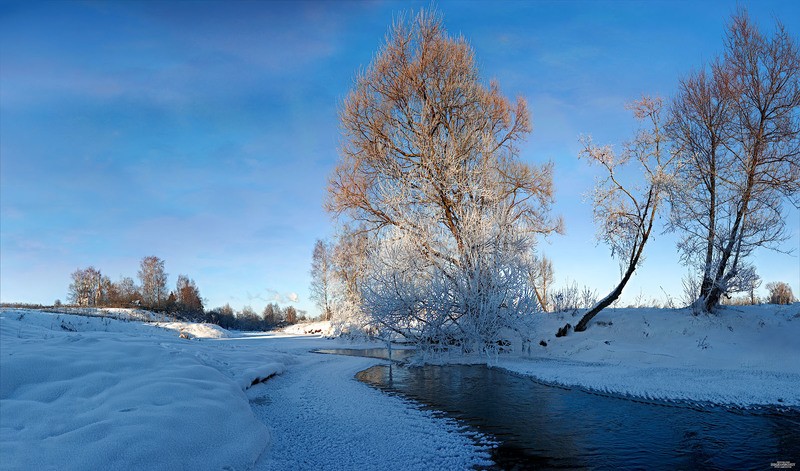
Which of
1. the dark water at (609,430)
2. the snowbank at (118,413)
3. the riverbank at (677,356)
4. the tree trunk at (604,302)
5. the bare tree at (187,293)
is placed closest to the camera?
the snowbank at (118,413)

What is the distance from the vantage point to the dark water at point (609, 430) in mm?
4047

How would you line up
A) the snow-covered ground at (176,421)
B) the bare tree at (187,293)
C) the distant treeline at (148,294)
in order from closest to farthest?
the snow-covered ground at (176,421), the distant treeline at (148,294), the bare tree at (187,293)

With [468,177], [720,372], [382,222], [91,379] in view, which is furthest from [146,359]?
[720,372]

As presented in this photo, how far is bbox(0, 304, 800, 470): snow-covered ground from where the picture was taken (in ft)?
11.5

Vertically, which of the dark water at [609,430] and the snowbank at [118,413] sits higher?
the snowbank at [118,413]

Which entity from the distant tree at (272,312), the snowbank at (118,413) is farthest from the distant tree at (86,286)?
the snowbank at (118,413)

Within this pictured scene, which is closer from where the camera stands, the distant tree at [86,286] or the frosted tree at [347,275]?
the frosted tree at [347,275]

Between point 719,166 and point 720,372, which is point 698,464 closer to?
point 720,372

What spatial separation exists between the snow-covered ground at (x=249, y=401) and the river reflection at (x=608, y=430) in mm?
525

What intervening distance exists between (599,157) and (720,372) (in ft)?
24.4

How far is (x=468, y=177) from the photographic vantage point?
37.2ft

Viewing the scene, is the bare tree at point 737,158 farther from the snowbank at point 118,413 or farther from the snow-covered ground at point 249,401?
the snowbank at point 118,413

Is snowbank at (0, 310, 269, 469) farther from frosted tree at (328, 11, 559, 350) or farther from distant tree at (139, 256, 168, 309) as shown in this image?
distant tree at (139, 256, 168, 309)

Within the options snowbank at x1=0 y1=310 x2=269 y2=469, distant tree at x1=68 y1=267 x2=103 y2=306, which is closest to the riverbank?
snowbank at x1=0 y1=310 x2=269 y2=469
